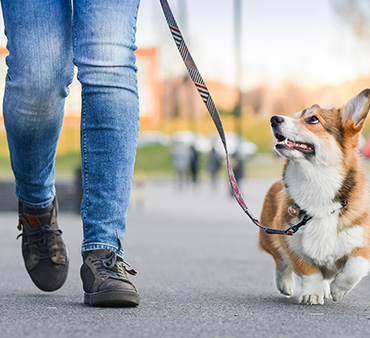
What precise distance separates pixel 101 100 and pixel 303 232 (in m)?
1.17

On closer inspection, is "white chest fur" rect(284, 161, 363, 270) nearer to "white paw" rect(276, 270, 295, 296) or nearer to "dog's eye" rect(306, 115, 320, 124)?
"dog's eye" rect(306, 115, 320, 124)

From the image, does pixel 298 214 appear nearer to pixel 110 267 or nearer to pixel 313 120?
pixel 313 120

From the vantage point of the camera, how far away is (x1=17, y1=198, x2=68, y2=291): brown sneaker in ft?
12.1

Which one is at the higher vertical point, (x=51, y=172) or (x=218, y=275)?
(x=51, y=172)

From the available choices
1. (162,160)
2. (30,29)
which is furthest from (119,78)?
(162,160)

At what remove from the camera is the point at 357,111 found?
375cm

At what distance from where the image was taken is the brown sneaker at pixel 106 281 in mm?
3062

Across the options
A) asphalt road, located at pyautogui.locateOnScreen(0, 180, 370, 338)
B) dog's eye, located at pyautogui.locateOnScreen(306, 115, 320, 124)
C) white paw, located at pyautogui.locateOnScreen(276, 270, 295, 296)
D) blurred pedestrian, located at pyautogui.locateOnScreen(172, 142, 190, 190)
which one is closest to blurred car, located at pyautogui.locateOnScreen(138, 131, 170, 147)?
blurred pedestrian, located at pyautogui.locateOnScreen(172, 142, 190, 190)

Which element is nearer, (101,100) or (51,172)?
(101,100)

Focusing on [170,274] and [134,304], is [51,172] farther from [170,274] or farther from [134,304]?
[170,274]

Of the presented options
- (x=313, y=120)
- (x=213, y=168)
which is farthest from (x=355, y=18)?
(x=313, y=120)

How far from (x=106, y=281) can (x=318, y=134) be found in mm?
1370

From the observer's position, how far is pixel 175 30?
356 centimetres

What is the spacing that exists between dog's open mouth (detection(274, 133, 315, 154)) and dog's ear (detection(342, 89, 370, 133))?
21 cm
